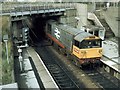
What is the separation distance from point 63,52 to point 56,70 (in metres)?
4.23

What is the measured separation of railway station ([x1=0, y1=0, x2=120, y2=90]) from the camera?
15312mm

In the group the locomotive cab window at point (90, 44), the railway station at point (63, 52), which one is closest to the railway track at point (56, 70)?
the railway station at point (63, 52)

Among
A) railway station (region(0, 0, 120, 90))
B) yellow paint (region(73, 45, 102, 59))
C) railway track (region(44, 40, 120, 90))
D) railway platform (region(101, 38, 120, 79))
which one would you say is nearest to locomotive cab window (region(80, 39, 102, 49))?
railway station (region(0, 0, 120, 90))

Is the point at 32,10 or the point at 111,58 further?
the point at 32,10

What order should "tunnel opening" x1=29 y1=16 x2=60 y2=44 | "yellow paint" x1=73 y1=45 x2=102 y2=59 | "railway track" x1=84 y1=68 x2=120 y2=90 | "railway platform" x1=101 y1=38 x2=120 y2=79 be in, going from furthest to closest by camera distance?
"tunnel opening" x1=29 y1=16 x2=60 y2=44
"yellow paint" x1=73 y1=45 x2=102 y2=59
"railway platform" x1=101 y1=38 x2=120 y2=79
"railway track" x1=84 y1=68 x2=120 y2=90

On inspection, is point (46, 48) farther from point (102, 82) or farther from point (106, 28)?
point (102, 82)

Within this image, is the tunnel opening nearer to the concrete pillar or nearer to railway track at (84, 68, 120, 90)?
the concrete pillar

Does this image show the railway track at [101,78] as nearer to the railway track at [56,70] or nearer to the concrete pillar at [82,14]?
the railway track at [56,70]

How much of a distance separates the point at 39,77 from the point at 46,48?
12.2 metres

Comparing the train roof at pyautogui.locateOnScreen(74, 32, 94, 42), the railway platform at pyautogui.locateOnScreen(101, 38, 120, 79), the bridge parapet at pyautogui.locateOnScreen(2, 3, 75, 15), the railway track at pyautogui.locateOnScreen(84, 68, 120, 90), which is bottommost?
the railway track at pyautogui.locateOnScreen(84, 68, 120, 90)

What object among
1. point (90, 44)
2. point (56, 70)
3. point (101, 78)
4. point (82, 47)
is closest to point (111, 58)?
point (90, 44)

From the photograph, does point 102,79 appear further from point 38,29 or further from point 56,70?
point 38,29

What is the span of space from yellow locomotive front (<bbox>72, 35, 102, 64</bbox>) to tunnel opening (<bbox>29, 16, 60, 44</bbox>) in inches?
548

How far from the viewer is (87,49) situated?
19.6m
